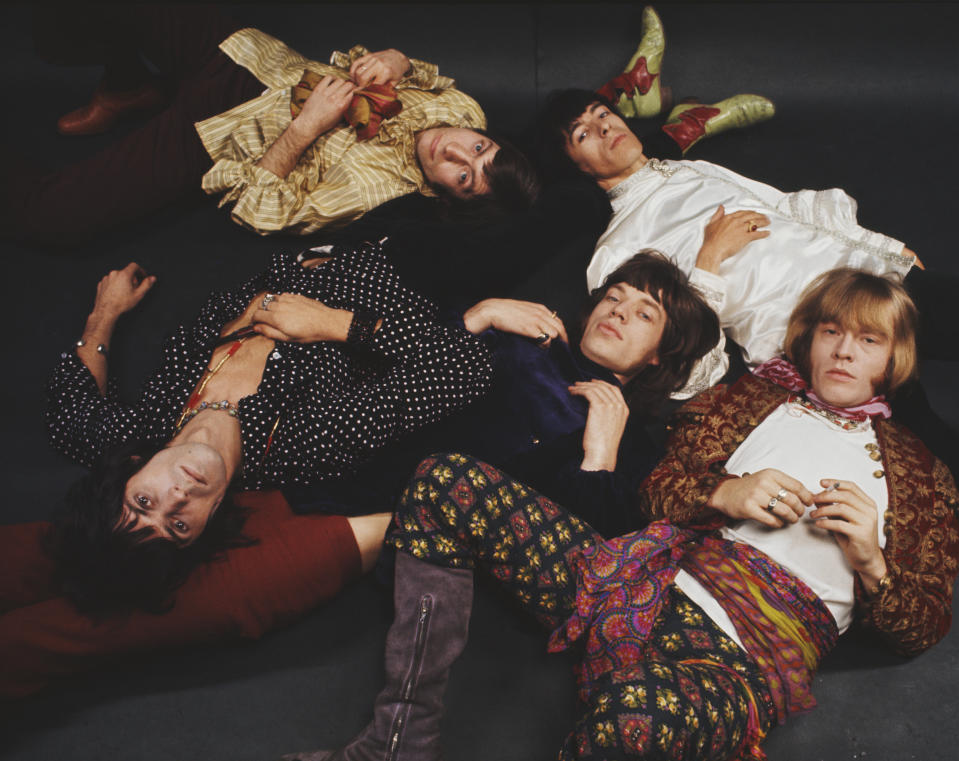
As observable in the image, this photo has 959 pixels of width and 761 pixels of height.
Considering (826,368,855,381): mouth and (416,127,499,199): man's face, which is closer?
(826,368,855,381): mouth

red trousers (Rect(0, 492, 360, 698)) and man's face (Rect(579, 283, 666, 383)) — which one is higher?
man's face (Rect(579, 283, 666, 383))

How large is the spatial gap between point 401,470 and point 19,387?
115cm

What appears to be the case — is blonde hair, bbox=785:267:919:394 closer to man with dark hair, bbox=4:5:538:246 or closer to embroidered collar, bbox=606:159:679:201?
embroidered collar, bbox=606:159:679:201

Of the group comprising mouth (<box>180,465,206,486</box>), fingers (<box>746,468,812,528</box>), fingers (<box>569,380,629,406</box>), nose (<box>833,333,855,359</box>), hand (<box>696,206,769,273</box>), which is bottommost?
mouth (<box>180,465,206,486</box>)

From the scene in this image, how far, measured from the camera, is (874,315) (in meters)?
1.65

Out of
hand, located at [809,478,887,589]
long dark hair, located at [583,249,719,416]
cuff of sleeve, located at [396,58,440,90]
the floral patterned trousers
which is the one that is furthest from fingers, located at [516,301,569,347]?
cuff of sleeve, located at [396,58,440,90]

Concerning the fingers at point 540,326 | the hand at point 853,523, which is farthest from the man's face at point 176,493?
the hand at point 853,523

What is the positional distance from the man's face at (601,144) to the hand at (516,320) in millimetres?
617

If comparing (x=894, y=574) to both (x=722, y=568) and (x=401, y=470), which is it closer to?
(x=722, y=568)

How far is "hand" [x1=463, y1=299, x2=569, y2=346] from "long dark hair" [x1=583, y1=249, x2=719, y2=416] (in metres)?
0.13

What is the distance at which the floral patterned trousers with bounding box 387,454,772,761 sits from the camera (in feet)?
4.20

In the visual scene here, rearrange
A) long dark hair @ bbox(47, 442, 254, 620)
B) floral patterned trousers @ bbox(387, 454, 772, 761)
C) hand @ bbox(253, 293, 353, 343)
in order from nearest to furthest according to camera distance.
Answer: floral patterned trousers @ bbox(387, 454, 772, 761)
long dark hair @ bbox(47, 442, 254, 620)
hand @ bbox(253, 293, 353, 343)

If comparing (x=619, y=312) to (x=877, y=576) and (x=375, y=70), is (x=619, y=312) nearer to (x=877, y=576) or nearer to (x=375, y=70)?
(x=877, y=576)

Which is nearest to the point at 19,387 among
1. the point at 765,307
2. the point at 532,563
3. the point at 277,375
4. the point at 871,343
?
the point at 277,375
